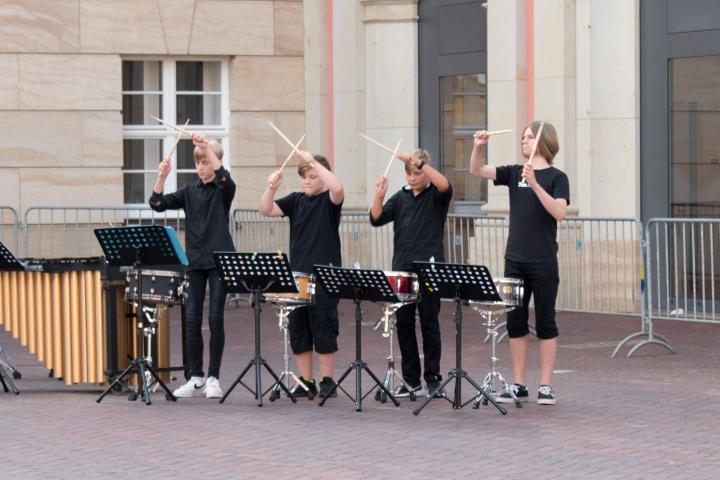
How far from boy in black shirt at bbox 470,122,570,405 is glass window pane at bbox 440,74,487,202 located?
8.79 m

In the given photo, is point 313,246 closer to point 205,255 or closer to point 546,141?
point 205,255

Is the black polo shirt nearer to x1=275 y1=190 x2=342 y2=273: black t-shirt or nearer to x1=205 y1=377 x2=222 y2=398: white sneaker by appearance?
x1=275 y1=190 x2=342 y2=273: black t-shirt

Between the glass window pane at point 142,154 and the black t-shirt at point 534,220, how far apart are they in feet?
35.7

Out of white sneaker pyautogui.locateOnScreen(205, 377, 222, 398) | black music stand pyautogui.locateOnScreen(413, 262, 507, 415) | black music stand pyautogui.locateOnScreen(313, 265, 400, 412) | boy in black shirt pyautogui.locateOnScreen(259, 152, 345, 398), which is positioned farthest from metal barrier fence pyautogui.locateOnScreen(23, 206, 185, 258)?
black music stand pyautogui.locateOnScreen(413, 262, 507, 415)

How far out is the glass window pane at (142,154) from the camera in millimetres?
20641

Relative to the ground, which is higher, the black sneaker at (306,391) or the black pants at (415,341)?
the black pants at (415,341)

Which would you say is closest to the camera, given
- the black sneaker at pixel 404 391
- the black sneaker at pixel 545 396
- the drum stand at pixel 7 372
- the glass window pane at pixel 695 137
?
the black sneaker at pixel 545 396

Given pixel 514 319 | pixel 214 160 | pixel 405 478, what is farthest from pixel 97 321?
pixel 405 478

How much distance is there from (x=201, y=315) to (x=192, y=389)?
1.80 feet

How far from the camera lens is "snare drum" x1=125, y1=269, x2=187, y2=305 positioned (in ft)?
36.2

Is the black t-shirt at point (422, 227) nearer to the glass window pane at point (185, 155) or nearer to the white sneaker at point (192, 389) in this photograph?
the white sneaker at point (192, 389)

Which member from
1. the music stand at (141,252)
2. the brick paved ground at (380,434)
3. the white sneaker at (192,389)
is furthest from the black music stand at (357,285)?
the white sneaker at (192,389)

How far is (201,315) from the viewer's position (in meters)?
11.2

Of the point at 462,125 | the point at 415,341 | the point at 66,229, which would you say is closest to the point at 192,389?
the point at 415,341
